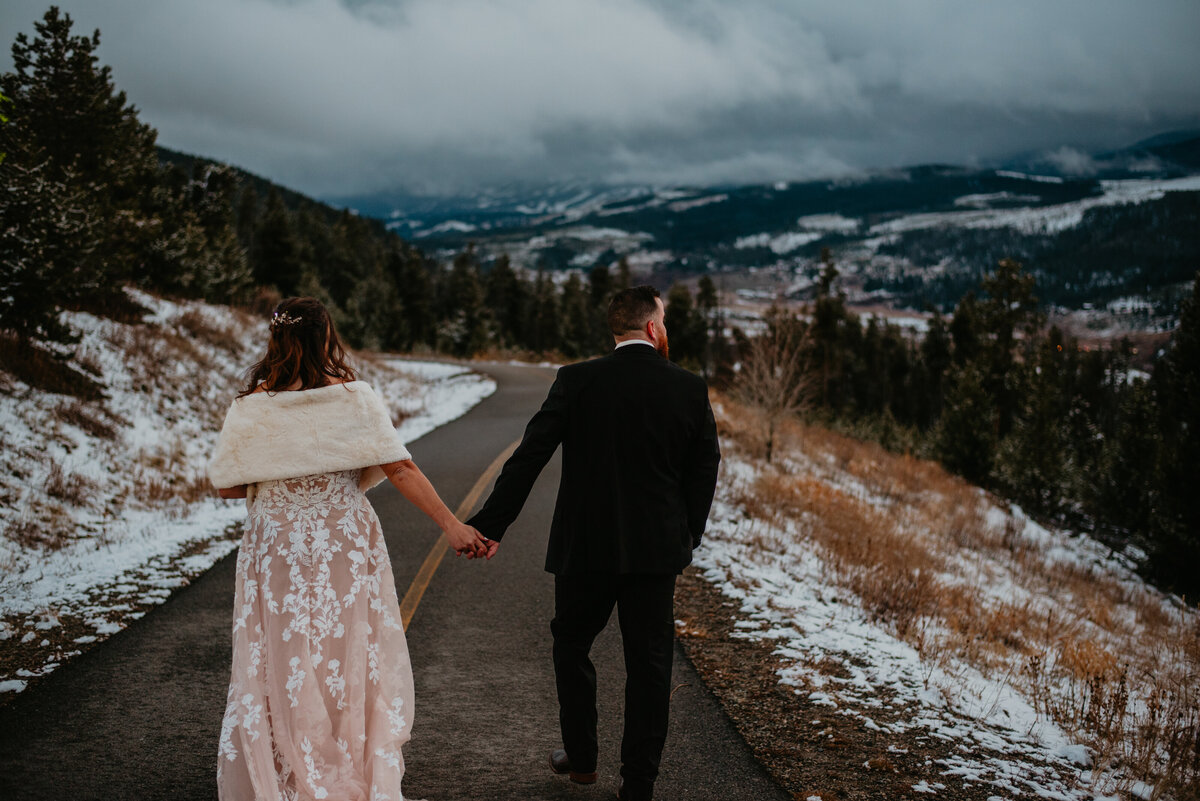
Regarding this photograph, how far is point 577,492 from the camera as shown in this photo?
10.9ft

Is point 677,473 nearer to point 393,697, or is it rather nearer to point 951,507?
point 393,697

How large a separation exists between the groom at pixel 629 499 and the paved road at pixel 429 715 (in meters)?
0.64

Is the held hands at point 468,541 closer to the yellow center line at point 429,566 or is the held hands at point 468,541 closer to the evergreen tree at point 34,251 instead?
the yellow center line at point 429,566

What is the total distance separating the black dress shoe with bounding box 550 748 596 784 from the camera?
3.58 metres

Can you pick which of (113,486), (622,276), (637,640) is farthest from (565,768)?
(622,276)

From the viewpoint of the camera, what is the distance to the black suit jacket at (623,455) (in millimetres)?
3252

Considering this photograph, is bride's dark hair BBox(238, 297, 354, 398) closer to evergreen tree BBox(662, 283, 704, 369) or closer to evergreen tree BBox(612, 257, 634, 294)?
evergreen tree BBox(662, 283, 704, 369)

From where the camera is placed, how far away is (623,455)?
10.7ft

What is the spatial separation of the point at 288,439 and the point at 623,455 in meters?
1.40

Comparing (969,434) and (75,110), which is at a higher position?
(75,110)

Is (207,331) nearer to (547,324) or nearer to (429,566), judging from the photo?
(429,566)

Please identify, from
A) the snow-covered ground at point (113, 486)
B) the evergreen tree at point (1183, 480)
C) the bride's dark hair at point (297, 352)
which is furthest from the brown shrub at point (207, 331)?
the evergreen tree at point (1183, 480)

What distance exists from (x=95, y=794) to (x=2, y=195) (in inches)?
440

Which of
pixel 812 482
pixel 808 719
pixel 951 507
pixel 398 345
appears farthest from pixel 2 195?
pixel 398 345
